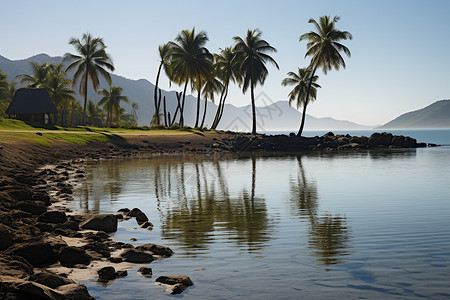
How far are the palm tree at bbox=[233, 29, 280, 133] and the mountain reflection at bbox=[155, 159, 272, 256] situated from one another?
46.2 metres

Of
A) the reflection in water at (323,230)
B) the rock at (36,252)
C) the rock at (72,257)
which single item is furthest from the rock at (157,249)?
the reflection in water at (323,230)

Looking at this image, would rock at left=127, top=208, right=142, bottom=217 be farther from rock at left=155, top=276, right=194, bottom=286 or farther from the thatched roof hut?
the thatched roof hut

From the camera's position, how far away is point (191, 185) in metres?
24.9

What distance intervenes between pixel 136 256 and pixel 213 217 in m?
5.61

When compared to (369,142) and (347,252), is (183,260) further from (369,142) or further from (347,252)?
(369,142)

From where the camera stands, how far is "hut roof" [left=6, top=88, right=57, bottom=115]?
62406mm

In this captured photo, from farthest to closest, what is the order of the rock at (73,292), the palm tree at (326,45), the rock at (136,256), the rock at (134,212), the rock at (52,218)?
the palm tree at (326,45) < the rock at (134,212) < the rock at (52,218) < the rock at (136,256) < the rock at (73,292)

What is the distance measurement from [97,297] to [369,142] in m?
66.6

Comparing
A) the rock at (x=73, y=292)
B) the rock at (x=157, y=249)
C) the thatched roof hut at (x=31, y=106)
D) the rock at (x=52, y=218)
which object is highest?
the thatched roof hut at (x=31, y=106)

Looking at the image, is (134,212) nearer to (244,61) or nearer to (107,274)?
(107,274)

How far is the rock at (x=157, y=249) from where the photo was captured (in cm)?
1000

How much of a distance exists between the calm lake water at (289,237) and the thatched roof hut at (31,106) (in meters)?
42.7

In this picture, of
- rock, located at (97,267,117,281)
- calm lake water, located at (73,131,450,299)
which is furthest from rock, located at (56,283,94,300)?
rock, located at (97,267,117,281)

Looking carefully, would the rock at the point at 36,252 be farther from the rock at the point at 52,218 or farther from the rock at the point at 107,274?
the rock at the point at 52,218
